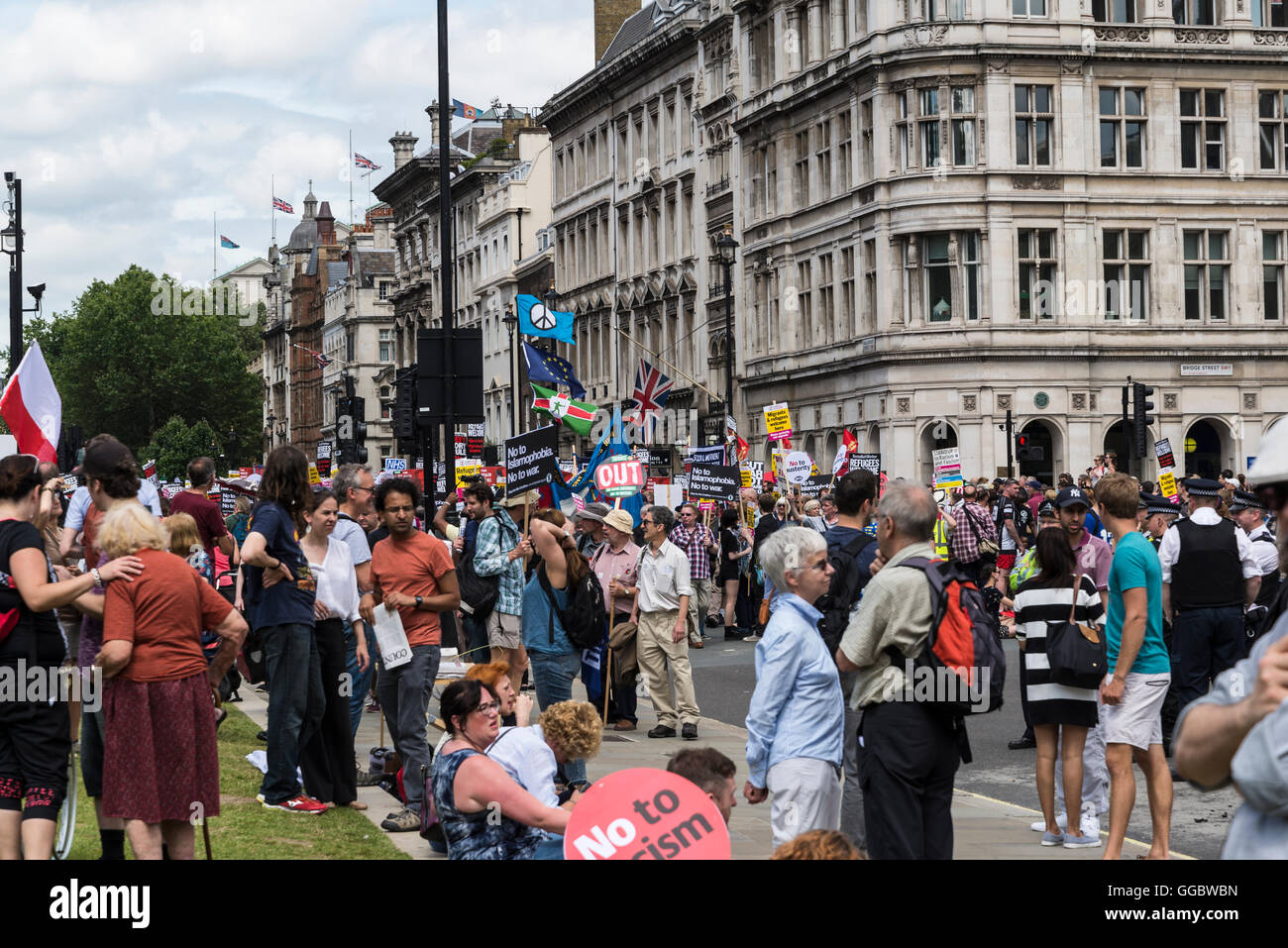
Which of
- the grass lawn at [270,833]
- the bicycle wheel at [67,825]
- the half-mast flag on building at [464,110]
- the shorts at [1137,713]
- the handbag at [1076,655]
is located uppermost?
the half-mast flag on building at [464,110]

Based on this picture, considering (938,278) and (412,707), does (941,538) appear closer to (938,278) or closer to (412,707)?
(412,707)

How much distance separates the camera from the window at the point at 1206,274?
47781 mm

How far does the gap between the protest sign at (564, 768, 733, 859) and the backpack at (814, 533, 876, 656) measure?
3.67m

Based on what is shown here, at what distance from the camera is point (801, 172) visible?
177 feet

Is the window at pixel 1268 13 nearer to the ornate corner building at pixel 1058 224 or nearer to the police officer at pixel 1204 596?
the ornate corner building at pixel 1058 224

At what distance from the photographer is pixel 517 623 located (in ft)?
47.0

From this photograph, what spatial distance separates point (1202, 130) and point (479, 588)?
37845mm

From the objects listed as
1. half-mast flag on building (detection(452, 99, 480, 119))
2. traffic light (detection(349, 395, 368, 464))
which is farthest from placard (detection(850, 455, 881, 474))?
half-mast flag on building (detection(452, 99, 480, 119))

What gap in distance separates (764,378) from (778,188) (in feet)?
18.9

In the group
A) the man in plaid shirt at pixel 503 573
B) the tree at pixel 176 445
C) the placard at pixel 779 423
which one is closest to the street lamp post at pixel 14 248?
the placard at pixel 779 423

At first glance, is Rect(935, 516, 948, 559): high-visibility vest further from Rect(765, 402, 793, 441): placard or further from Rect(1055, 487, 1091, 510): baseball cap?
Rect(765, 402, 793, 441): placard

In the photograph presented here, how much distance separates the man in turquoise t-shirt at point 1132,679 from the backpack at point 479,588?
20.3 ft
